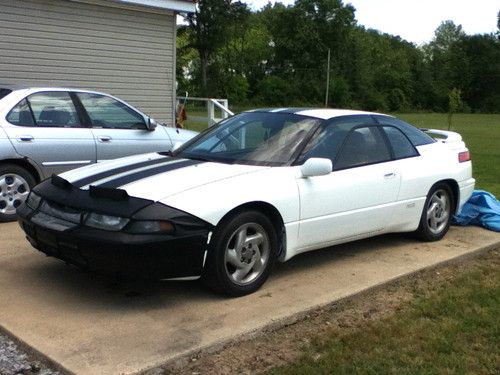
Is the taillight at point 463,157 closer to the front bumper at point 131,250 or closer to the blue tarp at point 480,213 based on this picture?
the blue tarp at point 480,213

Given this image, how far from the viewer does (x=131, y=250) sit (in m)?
3.97

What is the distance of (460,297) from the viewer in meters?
4.77

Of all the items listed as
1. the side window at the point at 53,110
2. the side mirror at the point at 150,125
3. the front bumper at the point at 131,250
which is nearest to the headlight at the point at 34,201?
the front bumper at the point at 131,250

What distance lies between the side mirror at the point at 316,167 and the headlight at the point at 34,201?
2000 millimetres

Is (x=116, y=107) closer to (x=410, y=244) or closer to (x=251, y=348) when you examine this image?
(x=410, y=244)

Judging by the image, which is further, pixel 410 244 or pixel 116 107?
pixel 116 107

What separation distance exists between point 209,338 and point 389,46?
10093 cm

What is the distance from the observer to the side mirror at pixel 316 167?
15.6 feet

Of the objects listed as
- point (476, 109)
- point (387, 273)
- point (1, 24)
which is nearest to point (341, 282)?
point (387, 273)

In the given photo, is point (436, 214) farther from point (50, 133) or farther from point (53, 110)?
point (53, 110)

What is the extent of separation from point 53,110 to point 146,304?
3531 millimetres

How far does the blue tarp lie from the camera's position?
22.9ft

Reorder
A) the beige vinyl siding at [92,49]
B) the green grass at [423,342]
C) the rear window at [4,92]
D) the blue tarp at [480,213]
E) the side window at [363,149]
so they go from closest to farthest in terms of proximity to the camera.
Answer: the green grass at [423,342] < the side window at [363,149] < the rear window at [4,92] < the blue tarp at [480,213] < the beige vinyl siding at [92,49]

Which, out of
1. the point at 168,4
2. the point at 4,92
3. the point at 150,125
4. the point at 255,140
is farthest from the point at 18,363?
the point at 168,4
